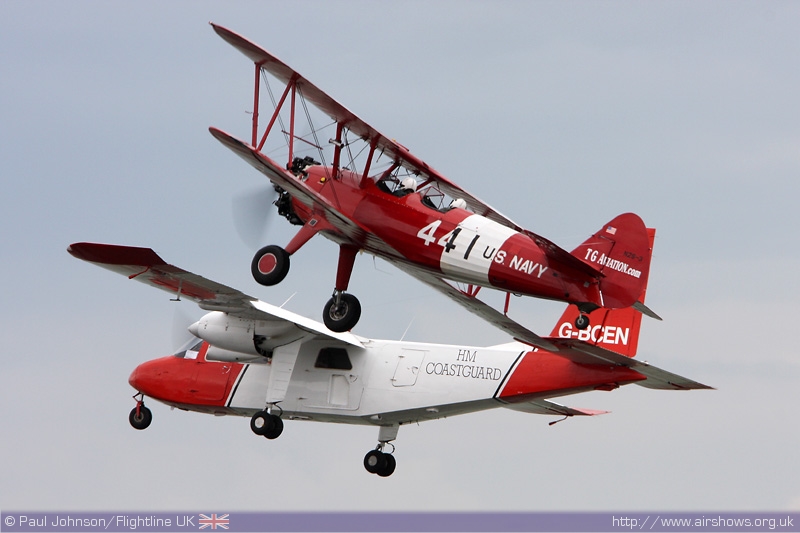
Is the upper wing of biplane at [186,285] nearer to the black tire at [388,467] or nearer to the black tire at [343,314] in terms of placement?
the black tire at [388,467]

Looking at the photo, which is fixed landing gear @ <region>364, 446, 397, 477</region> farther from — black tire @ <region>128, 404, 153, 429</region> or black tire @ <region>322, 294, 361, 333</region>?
black tire @ <region>322, 294, 361, 333</region>

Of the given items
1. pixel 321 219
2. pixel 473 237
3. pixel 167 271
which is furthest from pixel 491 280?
pixel 167 271

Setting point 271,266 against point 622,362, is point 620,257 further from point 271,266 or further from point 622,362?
point 271,266

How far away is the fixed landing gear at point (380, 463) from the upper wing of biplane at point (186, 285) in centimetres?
A: 242

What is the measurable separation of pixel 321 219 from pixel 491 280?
10.4ft

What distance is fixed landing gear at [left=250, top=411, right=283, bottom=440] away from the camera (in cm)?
3045

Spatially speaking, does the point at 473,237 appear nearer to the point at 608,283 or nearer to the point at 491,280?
the point at 491,280

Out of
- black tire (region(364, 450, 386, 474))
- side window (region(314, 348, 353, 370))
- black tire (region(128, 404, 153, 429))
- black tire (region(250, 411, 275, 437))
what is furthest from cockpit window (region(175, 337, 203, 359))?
black tire (region(364, 450, 386, 474))

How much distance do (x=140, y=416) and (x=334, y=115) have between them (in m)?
10.3

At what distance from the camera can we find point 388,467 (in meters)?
31.9

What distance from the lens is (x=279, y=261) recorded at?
2564cm

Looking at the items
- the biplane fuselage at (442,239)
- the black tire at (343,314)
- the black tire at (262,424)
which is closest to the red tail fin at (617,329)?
the black tire at (262,424)

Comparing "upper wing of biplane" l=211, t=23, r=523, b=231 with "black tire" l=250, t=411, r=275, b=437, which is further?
"black tire" l=250, t=411, r=275, b=437

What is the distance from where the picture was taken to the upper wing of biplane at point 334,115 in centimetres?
2570
